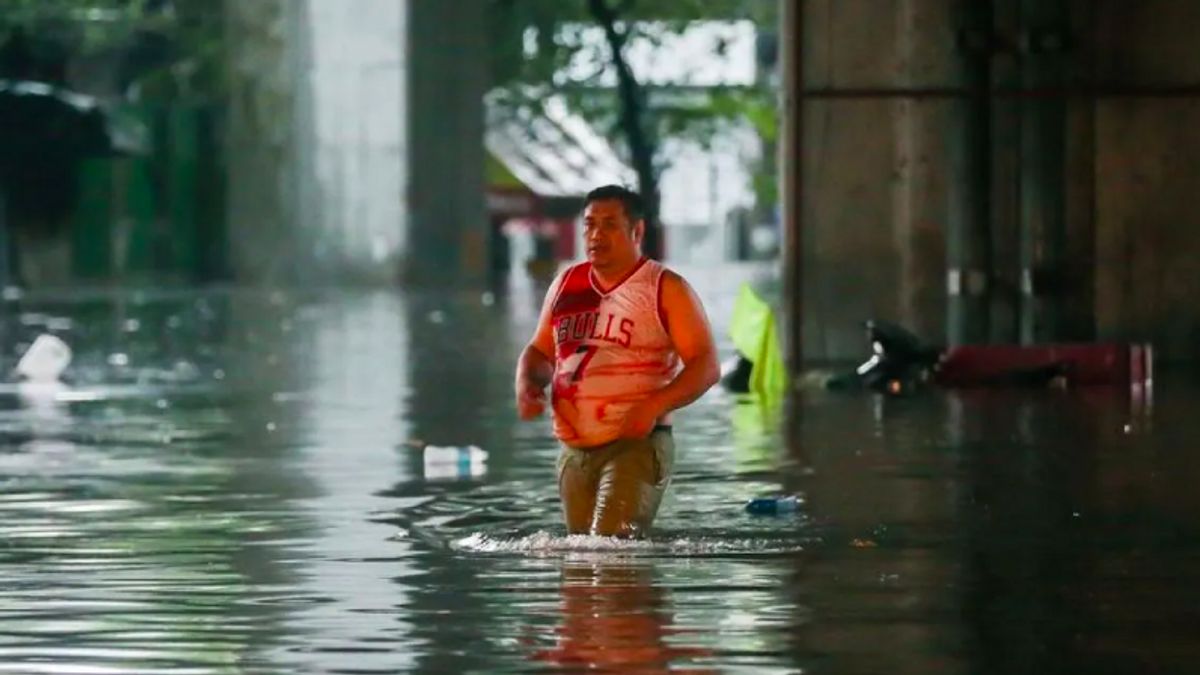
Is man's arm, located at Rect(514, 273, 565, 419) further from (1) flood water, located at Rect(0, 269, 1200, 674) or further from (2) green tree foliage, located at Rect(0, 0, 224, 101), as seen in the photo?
(2) green tree foliage, located at Rect(0, 0, 224, 101)

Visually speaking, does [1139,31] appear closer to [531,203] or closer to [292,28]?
[292,28]

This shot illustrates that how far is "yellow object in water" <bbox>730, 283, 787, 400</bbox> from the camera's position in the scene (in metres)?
24.9

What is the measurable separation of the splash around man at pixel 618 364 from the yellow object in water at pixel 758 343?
39.6ft

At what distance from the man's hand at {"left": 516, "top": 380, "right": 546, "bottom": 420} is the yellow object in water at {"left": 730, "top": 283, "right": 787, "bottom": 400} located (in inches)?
484

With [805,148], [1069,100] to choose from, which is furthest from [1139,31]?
[805,148]

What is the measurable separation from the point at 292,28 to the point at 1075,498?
1813 inches

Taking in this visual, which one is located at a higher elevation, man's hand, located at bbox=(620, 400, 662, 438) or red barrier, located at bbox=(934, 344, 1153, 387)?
man's hand, located at bbox=(620, 400, 662, 438)

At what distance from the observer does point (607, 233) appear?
12398 mm

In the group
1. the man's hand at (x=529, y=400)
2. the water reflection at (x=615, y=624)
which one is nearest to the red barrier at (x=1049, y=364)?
the man's hand at (x=529, y=400)

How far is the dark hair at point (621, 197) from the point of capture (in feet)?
40.6

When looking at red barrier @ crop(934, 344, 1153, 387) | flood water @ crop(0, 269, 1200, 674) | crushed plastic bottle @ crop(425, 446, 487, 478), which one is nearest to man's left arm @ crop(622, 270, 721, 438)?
flood water @ crop(0, 269, 1200, 674)

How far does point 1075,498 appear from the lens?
15.2 meters

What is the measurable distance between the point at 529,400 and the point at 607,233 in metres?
0.68

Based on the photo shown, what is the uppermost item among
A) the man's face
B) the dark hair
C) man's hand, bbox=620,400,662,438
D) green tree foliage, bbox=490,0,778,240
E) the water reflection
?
green tree foliage, bbox=490,0,778,240
